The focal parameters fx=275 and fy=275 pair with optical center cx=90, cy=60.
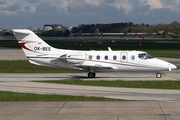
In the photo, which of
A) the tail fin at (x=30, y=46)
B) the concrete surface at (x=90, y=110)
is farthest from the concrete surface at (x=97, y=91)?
the tail fin at (x=30, y=46)

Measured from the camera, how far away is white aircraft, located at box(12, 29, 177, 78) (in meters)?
29.5

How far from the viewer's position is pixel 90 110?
15.2 meters

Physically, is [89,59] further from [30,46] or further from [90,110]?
[90,110]

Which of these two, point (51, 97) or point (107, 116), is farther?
point (51, 97)

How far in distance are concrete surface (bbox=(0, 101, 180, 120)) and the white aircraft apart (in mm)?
12756

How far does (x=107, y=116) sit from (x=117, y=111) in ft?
3.80

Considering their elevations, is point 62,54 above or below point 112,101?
above

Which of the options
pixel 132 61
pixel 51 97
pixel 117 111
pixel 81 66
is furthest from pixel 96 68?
pixel 117 111

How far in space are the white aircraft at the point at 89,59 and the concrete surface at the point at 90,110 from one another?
12.8m

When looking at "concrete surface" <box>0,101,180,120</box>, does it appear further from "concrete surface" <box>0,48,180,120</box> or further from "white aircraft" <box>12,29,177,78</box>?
"white aircraft" <box>12,29,177,78</box>

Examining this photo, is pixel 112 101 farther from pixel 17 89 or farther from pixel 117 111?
pixel 17 89

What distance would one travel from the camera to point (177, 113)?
561 inches

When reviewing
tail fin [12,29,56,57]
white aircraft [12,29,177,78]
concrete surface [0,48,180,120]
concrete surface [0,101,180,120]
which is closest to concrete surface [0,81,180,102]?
concrete surface [0,48,180,120]

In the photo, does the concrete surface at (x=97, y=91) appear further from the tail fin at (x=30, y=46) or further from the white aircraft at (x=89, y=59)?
the tail fin at (x=30, y=46)
